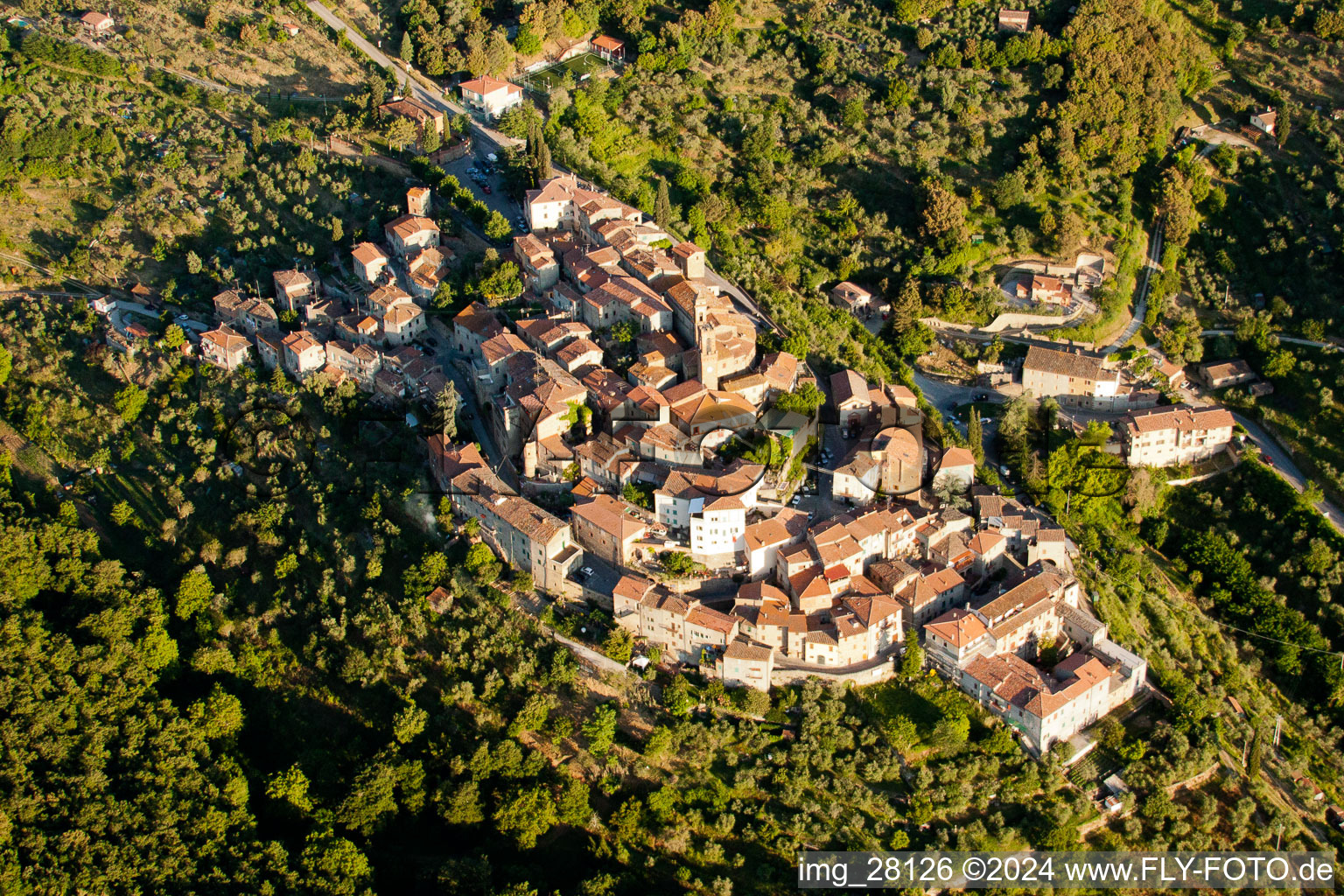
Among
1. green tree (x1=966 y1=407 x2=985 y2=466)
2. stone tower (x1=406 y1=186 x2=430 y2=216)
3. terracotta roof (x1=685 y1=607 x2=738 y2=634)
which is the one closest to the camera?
terracotta roof (x1=685 y1=607 x2=738 y2=634)

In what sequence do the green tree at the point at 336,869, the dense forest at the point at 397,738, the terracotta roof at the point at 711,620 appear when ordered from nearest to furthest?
the green tree at the point at 336,869, the dense forest at the point at 397,738, the terracotta roof at the point at 711,620

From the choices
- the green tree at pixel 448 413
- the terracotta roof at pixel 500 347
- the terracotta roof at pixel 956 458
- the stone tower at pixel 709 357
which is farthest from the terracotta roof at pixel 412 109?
the terracotta roof at pixel 956 458

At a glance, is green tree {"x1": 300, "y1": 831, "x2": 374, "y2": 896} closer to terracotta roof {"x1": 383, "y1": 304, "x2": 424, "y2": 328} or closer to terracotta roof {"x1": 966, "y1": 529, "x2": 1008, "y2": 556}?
terracotta roof {"x1": 383, "y1": 304, "x2": 424, "y2": 328}

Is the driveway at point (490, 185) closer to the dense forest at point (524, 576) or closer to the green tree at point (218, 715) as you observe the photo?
the dense forest at point (524, 576)

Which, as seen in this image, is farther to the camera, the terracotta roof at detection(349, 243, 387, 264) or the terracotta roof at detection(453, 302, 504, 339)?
the terracotta roof at detection(349, 243, 387, 264)

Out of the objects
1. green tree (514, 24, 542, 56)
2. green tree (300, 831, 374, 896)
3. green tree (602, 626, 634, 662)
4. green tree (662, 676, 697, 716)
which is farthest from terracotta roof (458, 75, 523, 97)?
green tree (300, 831, 374, 896)

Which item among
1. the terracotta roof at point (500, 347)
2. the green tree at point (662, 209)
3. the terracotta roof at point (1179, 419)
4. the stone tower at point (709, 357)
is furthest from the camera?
the green tree at point (662, 209)
